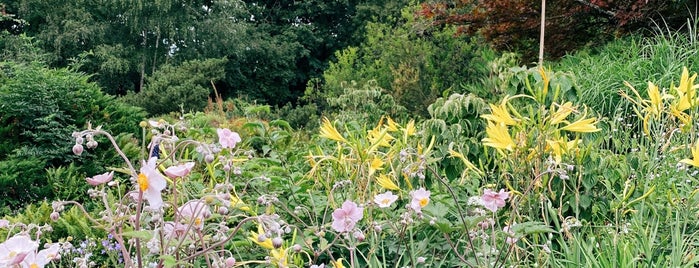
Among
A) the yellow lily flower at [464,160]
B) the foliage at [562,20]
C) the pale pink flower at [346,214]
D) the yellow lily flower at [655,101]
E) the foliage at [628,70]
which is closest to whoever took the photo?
the pale pink flower at [346,214]

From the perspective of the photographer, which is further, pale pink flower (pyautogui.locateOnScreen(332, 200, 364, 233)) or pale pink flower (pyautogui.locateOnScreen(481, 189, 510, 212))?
pale pink flower (pyautogui.locateOnScreen(481, 189, 510, 212))

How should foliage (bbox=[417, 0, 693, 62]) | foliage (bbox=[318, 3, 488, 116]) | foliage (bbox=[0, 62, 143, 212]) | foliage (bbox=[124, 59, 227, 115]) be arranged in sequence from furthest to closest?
foliage (bbox=[124, 59, 227, 115]) < foliage (bbox=[318, 3, 488, 116]) < foliage (bbox=[417, 0, 693, 62]) < foliage (bbox=[0, 62, 143, 212])

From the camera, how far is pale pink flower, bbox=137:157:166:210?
0.78 metres

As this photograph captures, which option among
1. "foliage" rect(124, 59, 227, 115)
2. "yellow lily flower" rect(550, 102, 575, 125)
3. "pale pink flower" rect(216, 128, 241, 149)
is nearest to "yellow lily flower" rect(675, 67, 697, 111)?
"yellow lily flower" rect(550, 102, 575, 125)

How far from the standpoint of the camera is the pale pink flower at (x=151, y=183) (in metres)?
0.78

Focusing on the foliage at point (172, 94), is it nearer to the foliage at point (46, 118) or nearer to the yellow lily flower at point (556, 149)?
the foliage at point (46, 118)

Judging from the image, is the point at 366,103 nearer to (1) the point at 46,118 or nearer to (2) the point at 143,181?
(1) the point at 46,118

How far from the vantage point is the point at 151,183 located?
0.79 m

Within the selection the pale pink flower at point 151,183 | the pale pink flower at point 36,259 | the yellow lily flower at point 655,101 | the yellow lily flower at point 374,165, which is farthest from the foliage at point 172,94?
the pale pink flower at point 151,183

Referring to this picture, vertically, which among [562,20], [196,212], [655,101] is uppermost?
[196,212]

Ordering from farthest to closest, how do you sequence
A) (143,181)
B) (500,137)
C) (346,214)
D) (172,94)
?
(172,94), (500,137), (346,214), (143,181)

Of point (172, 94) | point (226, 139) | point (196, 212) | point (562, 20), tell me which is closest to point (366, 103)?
point (562, 20)

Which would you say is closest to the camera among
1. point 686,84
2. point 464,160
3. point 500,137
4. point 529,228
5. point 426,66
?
point 529,228

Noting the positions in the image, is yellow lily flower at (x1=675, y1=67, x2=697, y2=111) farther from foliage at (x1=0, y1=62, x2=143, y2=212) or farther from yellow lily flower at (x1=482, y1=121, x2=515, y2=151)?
foliage at (x1=0, y1=62, x2=143, y2=212)
